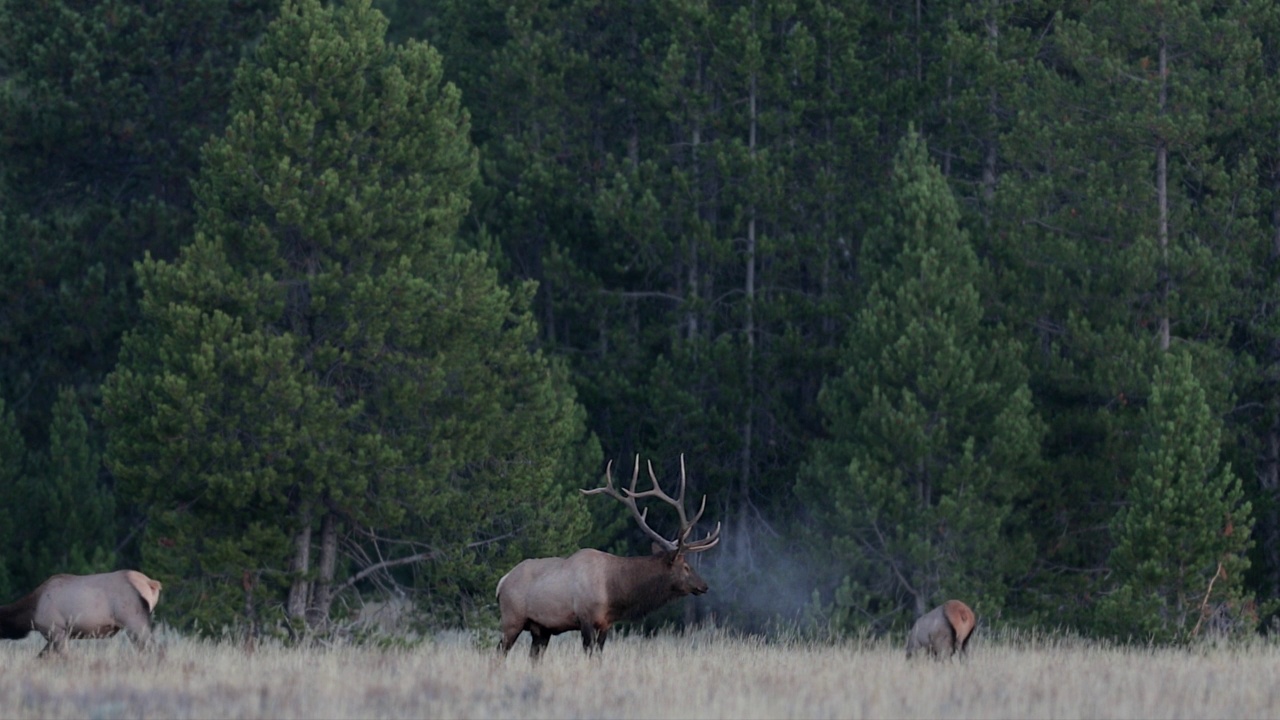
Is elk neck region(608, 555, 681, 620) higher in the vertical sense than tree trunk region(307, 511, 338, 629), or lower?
higher

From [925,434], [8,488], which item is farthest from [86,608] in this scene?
[925,434]

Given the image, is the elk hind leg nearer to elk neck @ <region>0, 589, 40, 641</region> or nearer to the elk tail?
the elk tail

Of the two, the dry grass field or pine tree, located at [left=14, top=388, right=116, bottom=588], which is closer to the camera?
the dry grass field

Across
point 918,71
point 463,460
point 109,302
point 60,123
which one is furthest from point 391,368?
point 918,71

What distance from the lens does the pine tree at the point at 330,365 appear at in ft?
71.4

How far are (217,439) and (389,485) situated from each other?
215cm

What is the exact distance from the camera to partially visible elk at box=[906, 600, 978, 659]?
17531 millimetres

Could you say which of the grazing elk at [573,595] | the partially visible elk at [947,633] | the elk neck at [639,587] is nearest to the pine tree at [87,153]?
the grazing elk at [573,595]

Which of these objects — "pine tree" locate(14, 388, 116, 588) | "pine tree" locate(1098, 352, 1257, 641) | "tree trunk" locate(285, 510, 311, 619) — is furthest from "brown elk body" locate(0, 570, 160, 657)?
"pine tree" locate(1098, 352, 1257, 641)

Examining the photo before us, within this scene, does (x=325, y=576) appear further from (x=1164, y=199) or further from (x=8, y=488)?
(x=1164, y=199)

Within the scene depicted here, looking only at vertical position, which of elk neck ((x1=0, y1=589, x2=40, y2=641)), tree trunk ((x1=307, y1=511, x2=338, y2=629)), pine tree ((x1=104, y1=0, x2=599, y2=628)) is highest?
pine tree ((x1=104, y1=0, x2=599, y2=628))

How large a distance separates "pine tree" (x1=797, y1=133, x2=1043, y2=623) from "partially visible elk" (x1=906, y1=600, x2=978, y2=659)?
20.8 feet

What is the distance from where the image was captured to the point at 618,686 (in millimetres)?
13891

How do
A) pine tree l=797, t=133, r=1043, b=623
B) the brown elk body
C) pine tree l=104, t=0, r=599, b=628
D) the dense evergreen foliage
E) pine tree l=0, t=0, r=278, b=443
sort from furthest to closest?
pine tree l=0, t=0, r=278, b=443
pine tree l=797, t=133, r=1043, b=623
the dense evergreen foliage
pine tree l=104, t=0, r=599, b=628
the brown elk body
